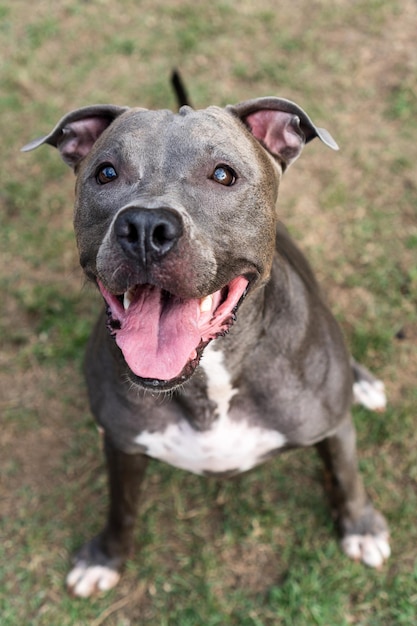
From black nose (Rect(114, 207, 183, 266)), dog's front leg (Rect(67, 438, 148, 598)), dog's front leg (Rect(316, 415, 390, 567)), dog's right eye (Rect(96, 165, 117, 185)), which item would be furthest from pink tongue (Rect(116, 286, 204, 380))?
dog's front leg (Rect(316, 415, 390, 567))

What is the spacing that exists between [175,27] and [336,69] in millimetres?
1441

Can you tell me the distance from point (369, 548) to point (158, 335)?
76.1 inches

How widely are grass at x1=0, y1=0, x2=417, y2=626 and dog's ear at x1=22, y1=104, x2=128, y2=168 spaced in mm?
1853

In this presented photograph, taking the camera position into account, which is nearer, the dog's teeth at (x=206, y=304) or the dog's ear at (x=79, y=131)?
the dog's teeth at (x=206, y=304)

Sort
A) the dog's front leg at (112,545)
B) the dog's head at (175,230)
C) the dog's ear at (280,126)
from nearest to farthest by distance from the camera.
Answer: the dog's head at (175,230) < the dog's ear at (280,126) < the dog's front leg at (112,545)

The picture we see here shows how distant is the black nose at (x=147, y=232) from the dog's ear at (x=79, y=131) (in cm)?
80

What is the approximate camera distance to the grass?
3701 millimetres

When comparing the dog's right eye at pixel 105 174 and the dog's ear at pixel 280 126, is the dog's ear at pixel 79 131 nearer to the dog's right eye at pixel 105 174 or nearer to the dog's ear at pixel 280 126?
the dog's right eye at pixel 105 174

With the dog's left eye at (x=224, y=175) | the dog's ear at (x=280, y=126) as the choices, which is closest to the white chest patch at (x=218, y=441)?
the dog's left eye at (x=224, y=175)

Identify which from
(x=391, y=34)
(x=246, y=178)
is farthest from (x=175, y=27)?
(x=246, y=178)

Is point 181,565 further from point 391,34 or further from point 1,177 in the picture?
point 391,34

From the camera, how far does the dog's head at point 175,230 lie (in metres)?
2.20

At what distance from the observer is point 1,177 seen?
542 centimetres

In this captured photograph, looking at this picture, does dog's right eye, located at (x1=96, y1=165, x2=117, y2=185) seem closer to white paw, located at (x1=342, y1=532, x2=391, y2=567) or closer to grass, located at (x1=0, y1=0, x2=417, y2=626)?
grass, located at (x1=0, y1=0, x2=417, y2=626)
